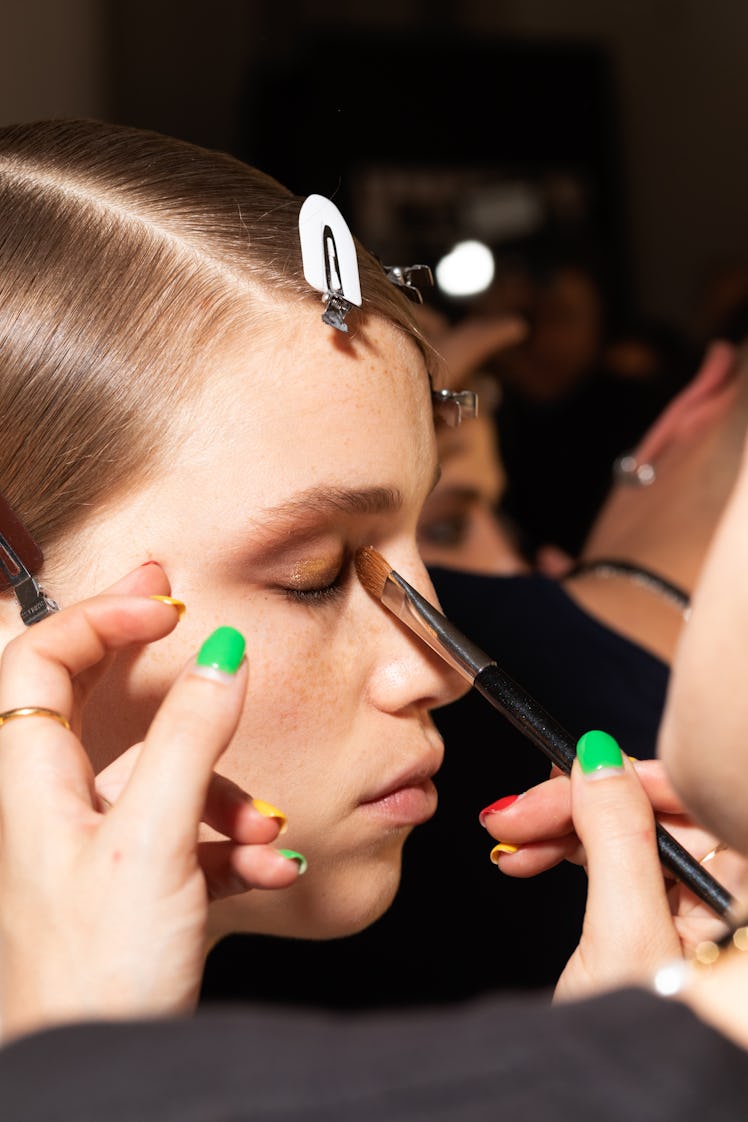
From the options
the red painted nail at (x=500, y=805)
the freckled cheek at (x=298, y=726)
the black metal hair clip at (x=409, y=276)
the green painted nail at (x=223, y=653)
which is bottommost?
the red painted nail at (x=500, y=805)

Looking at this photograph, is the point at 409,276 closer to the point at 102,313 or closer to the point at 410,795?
the point at 102,313

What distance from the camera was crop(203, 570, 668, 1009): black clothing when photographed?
792 mm

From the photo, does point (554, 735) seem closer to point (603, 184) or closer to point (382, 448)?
point (382, 448)

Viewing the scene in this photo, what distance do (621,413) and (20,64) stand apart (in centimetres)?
94

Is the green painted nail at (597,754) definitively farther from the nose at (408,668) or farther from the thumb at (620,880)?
the nose at (408,668)

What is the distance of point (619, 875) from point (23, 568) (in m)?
0.34

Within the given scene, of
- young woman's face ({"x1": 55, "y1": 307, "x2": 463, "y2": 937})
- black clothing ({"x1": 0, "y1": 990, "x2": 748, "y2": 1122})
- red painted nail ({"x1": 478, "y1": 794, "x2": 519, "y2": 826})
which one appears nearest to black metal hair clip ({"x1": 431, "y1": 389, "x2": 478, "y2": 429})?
young woman's face ({"x1": 55, "y1": 307, "x2": 463, "y2": 937})

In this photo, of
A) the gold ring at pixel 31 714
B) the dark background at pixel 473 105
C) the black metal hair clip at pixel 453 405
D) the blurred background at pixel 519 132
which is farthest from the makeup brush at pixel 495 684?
the dark background at pixel 473 105

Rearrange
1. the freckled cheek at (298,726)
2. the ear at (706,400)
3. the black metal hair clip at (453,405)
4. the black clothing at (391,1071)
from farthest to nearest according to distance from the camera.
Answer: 1. the ear at (706,400)
2. the black metal hair clip at (453,405)
3. the freckled cheek at (298,726)
4. the black clothing at (391,1071)

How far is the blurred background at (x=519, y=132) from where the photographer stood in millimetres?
2098

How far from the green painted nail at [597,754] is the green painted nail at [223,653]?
7.9 inches

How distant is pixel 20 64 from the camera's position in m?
1.46

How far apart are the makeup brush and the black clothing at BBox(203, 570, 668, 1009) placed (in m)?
0.13

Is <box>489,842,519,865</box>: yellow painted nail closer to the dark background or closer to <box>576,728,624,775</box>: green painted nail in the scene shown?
<box>576,728,624,775</box>: green painted nail
